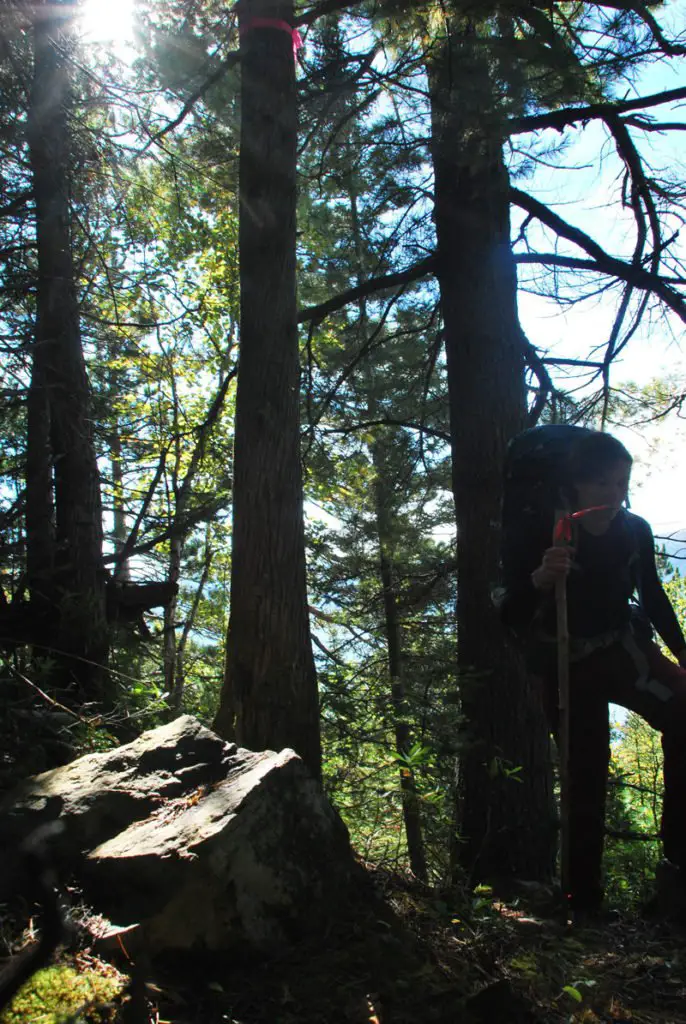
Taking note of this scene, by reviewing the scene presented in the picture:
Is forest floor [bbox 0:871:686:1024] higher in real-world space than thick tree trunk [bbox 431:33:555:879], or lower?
lower

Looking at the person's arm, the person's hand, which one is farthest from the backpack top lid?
the person's arm

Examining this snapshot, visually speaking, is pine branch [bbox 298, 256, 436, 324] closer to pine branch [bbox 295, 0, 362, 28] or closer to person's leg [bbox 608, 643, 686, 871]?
pine branch [bbox 295, 0, 362, 28]

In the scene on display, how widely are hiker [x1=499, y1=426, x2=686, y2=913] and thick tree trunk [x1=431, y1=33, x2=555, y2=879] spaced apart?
62cm

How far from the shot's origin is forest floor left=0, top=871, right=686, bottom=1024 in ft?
6.68

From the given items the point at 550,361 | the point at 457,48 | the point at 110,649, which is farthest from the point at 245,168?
the point at 110,649

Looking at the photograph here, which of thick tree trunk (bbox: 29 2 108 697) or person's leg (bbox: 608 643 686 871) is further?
thick tree trunk (bbox: 29 2 108 697)

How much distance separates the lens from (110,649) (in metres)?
6.37

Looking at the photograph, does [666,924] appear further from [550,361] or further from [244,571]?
[550,361]

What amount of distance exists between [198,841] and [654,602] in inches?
91.4

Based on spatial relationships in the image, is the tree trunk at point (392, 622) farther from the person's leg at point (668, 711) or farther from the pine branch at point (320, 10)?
the pine branch at point (320, 10)

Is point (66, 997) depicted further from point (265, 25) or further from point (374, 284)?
point (374, 284)

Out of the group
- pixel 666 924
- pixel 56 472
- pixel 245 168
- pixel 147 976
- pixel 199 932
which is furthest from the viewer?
pixel 56 472

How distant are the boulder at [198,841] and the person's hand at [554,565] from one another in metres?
1.33

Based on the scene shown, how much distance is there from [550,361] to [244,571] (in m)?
3.72
